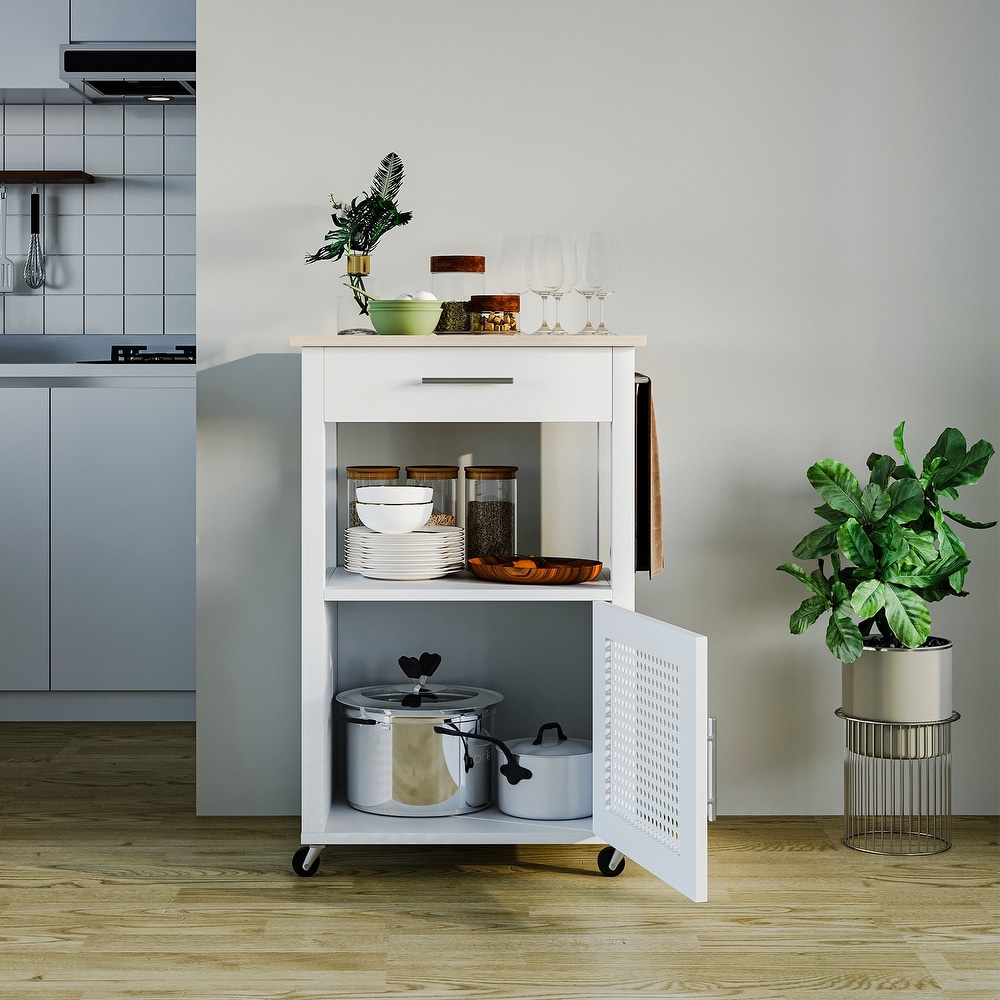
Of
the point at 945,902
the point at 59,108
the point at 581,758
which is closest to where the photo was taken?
the point at 945,902

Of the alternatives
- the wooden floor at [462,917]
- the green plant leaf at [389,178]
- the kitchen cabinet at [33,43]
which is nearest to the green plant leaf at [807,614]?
the wooden floor at [462,917]

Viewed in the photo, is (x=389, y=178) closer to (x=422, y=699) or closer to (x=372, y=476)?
(x=372, y=476)

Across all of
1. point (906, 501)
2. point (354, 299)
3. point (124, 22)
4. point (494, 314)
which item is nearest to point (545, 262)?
point (494, 314)

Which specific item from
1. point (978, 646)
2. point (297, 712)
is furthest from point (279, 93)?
point (978, 646)

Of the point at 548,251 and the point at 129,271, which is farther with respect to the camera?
the point at 129,271

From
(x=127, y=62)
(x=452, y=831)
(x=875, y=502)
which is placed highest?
(x=127, y=62)

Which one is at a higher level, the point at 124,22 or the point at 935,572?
the point at 124,22

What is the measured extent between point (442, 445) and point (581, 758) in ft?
2.41

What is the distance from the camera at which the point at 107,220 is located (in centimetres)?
372

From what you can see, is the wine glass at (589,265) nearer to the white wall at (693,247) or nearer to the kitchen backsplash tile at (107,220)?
the white wall at (693,247)

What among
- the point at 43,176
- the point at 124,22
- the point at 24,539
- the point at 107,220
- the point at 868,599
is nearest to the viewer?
the point at 868,599

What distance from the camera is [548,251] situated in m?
2.18

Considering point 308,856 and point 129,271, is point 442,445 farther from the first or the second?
point 129,271

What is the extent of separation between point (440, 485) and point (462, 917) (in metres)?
0.83
